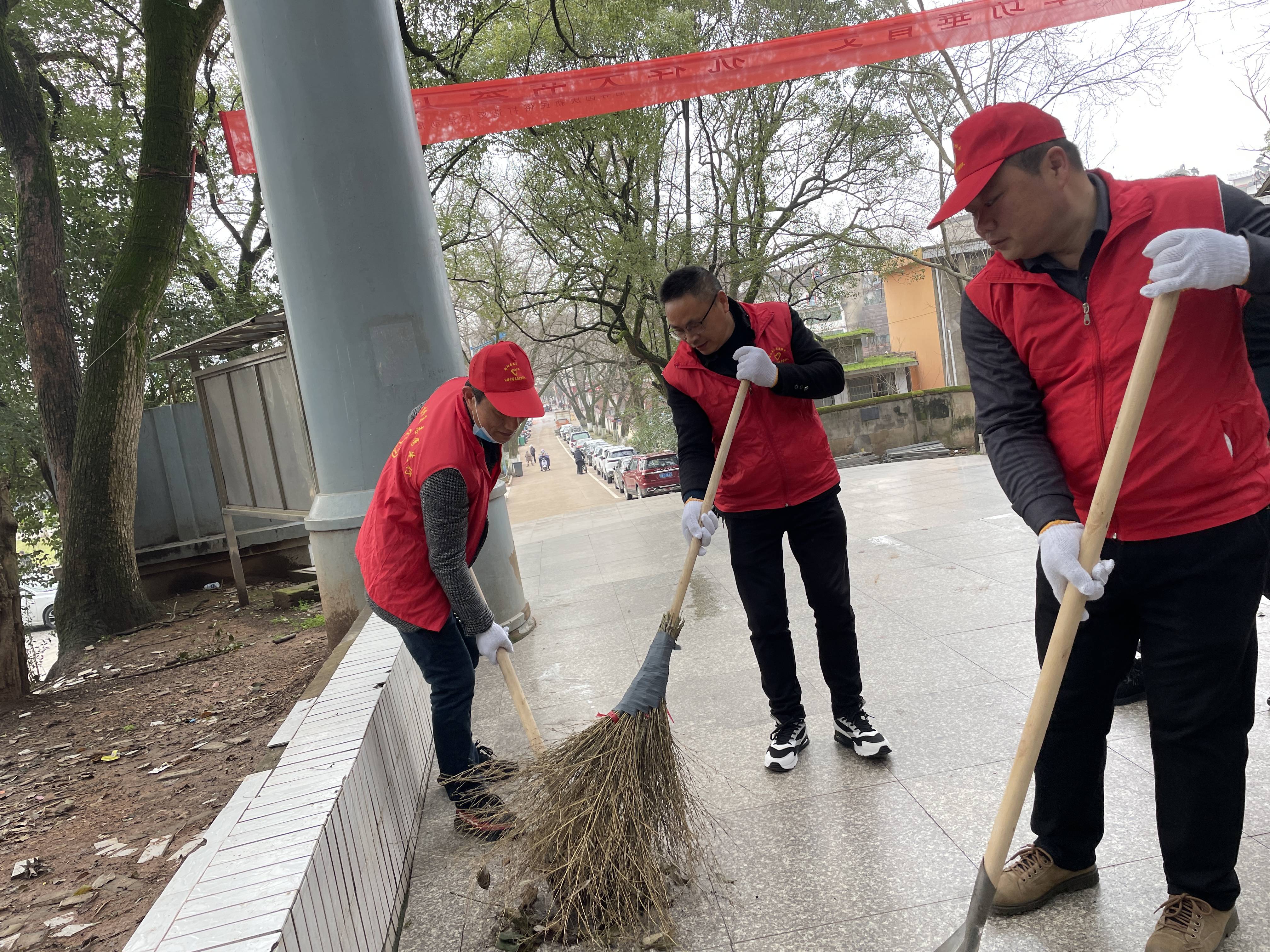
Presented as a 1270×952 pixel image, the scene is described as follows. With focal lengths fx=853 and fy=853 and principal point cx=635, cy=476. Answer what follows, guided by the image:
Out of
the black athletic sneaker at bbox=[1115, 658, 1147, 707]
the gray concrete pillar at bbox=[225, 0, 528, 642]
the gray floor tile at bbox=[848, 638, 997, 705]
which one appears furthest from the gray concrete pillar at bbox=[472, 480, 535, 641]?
the black athletic sneaker at bbox=[1115, 658, 1147, 707]

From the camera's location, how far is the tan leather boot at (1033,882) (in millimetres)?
2143

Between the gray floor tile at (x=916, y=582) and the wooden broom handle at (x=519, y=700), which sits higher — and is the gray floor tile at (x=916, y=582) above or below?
below

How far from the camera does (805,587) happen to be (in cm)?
311

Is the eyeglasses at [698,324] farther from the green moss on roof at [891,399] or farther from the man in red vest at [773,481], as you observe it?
the green moss on roof at [891,399]

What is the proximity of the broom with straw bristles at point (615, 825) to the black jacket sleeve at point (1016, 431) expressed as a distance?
1.22 meters

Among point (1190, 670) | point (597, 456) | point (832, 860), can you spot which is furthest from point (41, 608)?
point (597, 456)

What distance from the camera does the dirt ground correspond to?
267 centimetres

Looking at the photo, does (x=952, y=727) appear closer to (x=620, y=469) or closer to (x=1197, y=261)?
(x=1197, y=261)

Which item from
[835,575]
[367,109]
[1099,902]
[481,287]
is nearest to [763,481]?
[835,575]

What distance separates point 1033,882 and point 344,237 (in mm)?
4364

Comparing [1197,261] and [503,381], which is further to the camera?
[503,381]

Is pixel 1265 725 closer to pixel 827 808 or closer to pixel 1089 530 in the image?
pixel 827 808

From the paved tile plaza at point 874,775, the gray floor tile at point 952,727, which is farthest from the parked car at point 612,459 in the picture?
the gray floor tile at point 952,727

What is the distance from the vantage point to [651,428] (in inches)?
1207
